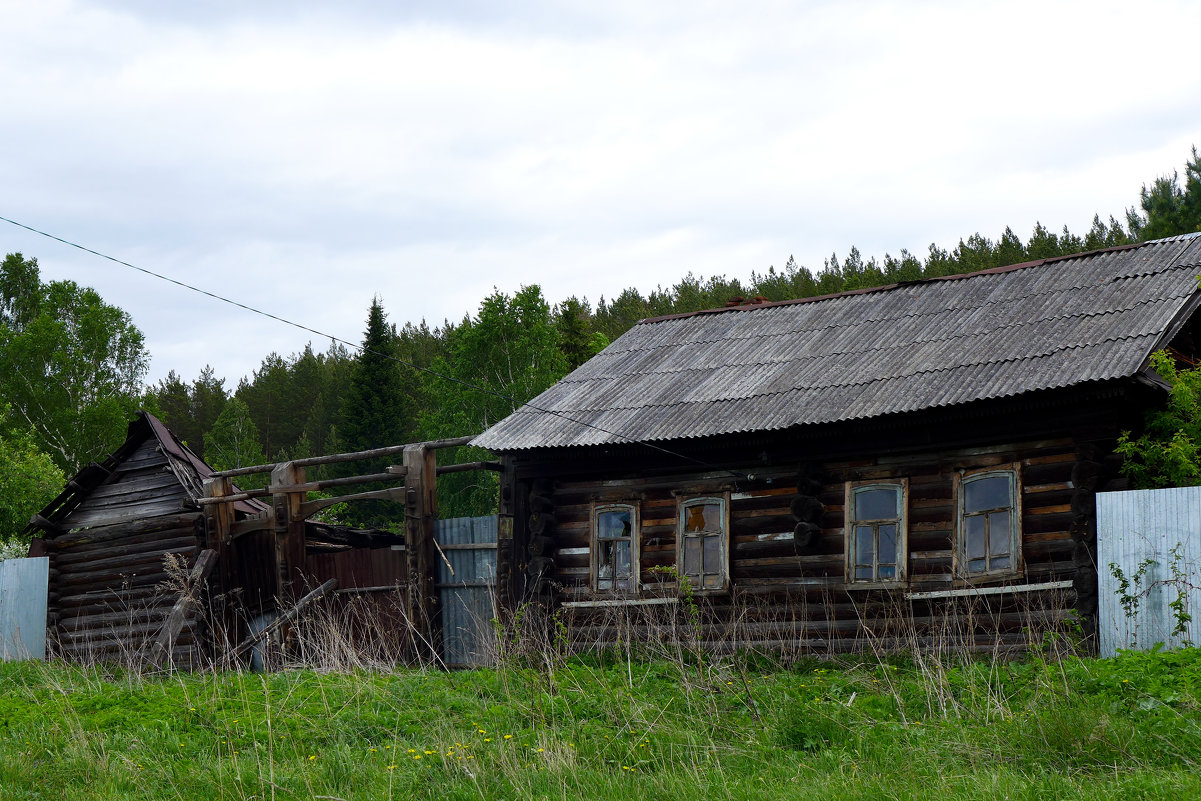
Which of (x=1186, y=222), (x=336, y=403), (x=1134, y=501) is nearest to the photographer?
(x=1134, y=501)

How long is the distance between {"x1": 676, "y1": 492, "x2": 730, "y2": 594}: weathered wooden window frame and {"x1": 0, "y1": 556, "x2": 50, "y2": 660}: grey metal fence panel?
10.7 metres

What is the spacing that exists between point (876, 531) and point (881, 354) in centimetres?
214

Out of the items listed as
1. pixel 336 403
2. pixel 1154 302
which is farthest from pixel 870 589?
pixel 336 403

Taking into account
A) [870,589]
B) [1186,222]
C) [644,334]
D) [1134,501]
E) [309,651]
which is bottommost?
[309,651]

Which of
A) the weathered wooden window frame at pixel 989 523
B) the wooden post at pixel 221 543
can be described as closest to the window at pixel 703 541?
the weathered wooden window frame at pixel 989 523

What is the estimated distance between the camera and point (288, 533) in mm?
15219

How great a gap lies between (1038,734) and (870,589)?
5.14 m

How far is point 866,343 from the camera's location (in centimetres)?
1347

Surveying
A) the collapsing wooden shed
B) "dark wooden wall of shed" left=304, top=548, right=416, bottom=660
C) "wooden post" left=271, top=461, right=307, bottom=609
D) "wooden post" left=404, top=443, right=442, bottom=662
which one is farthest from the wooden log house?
"wooden post" left=271, top=461, right=307, bottom=609

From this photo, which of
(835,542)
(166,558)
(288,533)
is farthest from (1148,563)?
(166,558)

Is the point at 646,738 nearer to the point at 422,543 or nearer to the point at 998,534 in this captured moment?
the point at 998,534

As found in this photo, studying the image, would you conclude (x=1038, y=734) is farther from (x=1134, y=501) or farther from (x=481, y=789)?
(x=1134, y=501)

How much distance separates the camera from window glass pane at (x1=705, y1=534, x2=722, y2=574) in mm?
12914

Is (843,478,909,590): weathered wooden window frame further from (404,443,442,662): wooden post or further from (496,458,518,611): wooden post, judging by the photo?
(404,443,442,662): wooden post
